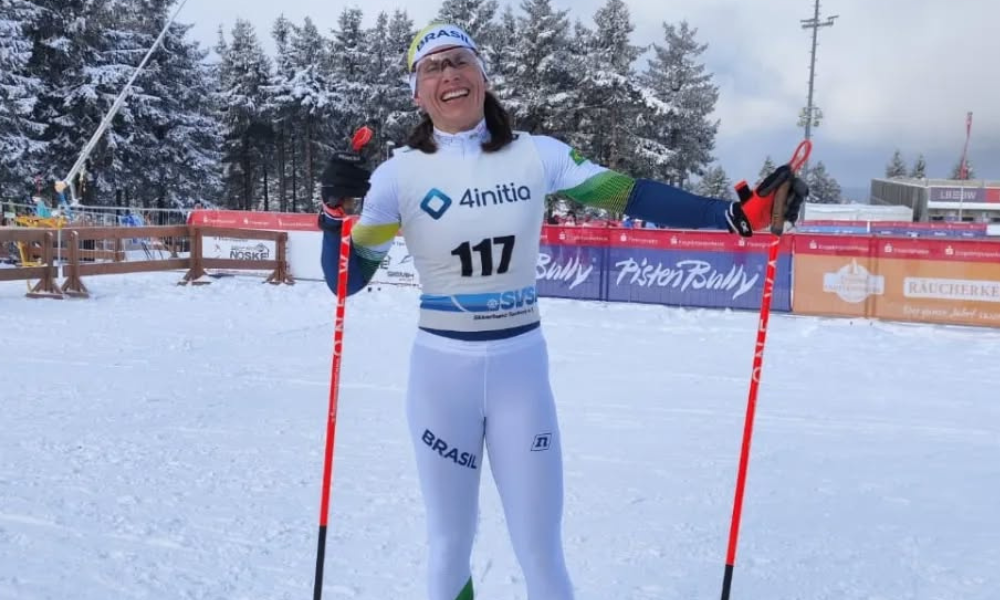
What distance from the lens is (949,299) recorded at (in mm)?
13039

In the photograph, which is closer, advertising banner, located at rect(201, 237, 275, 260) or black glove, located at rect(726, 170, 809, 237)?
black glove, located at rect(726, 170, 809, 237)

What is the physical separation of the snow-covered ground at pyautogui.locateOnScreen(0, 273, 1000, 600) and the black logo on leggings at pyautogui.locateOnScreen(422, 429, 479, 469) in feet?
4.74

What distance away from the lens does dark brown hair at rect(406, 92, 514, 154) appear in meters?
2.63

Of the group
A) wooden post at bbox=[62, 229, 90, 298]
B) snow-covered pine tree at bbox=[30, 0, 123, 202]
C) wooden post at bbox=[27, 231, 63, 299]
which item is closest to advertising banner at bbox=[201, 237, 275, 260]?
wooden post at bbox=[62, 229, 90, 298]

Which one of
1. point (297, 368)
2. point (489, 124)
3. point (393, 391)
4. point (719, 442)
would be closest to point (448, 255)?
point (489, 124)

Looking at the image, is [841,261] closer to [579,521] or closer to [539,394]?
[579,521]

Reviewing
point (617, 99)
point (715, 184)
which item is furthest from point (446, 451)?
point (715, 184)

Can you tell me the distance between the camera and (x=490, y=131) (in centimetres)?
268

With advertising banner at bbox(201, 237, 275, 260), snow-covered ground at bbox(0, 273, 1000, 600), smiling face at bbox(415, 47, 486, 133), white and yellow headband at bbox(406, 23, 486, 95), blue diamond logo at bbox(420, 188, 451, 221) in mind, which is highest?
white and yellow headband at bbox(406, 23, 486, 95)

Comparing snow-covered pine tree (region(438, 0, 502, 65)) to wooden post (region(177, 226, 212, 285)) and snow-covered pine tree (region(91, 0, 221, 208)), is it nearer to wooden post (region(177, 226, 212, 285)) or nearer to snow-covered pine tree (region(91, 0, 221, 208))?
snow-covered pine tree (region(91, 0, 221, 208))

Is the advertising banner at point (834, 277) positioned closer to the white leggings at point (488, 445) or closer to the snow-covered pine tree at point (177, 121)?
the white leggings at point (488, 445)

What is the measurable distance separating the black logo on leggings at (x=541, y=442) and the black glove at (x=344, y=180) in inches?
41.8

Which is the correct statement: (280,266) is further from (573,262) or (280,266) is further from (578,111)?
(578,111)

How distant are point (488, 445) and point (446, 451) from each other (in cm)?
15
